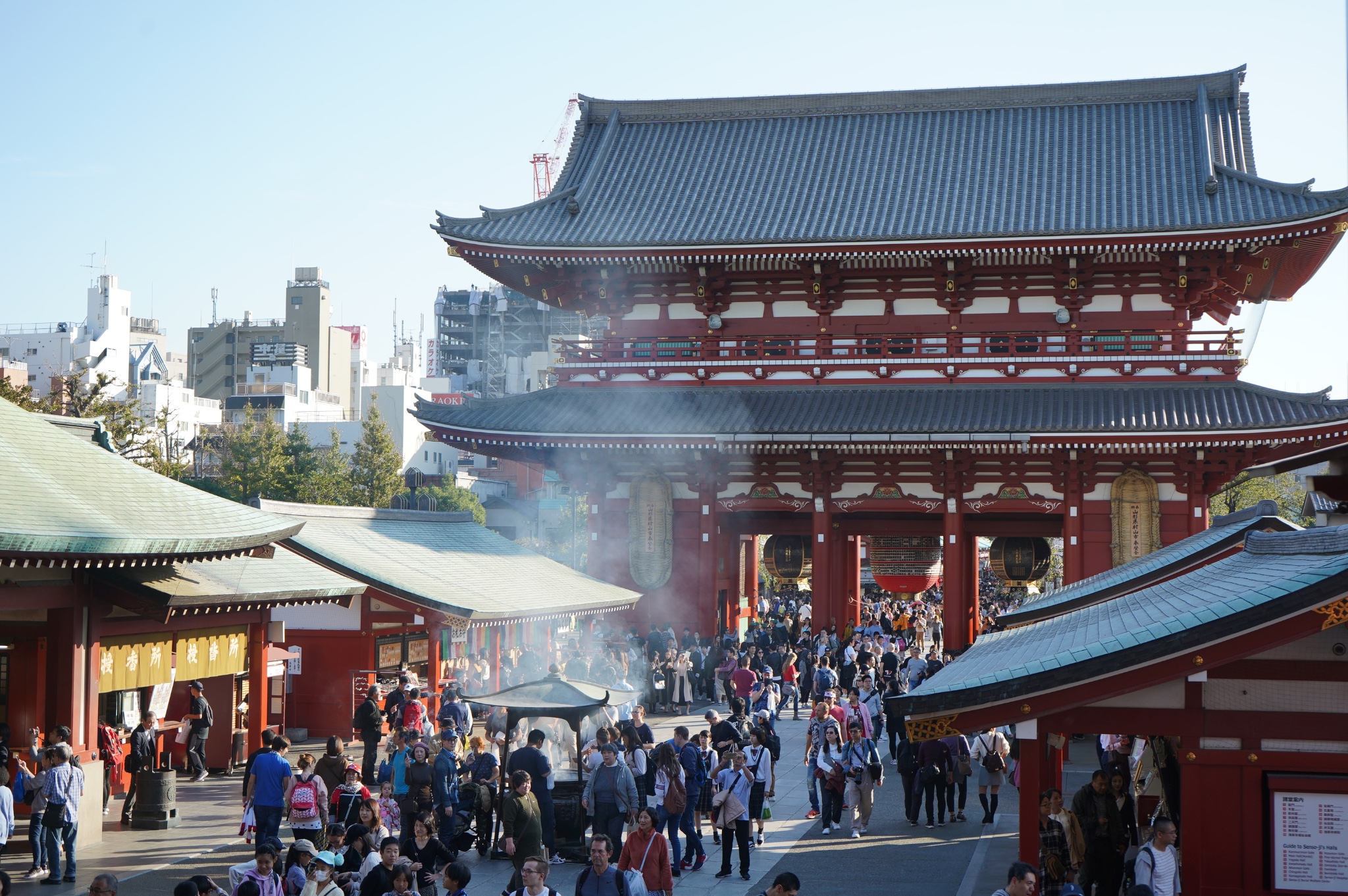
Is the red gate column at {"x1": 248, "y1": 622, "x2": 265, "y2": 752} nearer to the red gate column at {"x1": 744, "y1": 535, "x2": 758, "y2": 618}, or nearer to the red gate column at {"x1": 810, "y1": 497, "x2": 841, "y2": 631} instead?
the red gate column at {"x1": 810, "y1": 497, "x2": 841, "y2": 631}

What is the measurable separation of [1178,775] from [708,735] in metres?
6.64

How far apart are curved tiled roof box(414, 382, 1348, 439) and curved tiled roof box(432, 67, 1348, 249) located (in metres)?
3.97

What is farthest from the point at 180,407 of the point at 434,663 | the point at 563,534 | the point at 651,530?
the point at 434,663

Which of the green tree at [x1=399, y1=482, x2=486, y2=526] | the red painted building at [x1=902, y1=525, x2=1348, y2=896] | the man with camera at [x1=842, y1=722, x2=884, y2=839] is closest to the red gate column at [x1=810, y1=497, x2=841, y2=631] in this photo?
the man with camera at [x1=842, y1=722, x2=884, y2=839]

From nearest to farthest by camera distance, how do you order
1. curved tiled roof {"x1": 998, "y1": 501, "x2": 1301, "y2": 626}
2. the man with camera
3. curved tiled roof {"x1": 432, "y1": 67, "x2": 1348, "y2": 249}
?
curved tiled roof {"x1": 998, "y1": 501, "x2": 1301, "y2": 626}
the man with camera
curved tiled roof {"x1": 432, "y1": 67, "x2": 1348, "y2": 249}

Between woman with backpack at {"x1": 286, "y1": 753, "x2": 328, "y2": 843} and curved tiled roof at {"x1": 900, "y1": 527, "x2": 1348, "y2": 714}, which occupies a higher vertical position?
curved tiled roof at {"x1": 900, "y1": 527, "x2": 1348, "y2": 714}

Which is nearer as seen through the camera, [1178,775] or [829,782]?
[1178,775]

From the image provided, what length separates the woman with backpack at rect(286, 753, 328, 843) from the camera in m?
14.1

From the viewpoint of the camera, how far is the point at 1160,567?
17.2 m

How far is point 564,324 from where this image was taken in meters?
116

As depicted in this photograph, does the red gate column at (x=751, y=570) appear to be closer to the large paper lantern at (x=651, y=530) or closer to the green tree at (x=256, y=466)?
the large paper lantern at (x=651, y=530)

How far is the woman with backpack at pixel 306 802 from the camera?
14109mm

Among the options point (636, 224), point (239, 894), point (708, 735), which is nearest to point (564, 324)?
point (636, 224)

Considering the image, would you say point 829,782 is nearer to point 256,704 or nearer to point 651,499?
point 256,704
